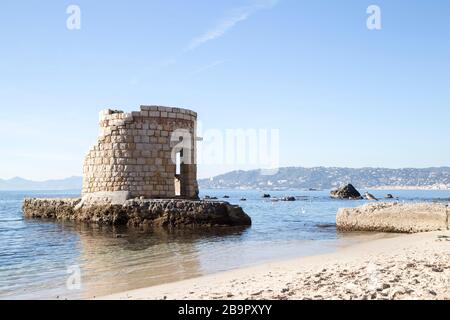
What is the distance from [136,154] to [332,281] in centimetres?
1340

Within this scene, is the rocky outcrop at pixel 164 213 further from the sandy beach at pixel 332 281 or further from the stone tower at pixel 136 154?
the sandy beach at pixel 332 281

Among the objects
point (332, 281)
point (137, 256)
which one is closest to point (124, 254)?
point (137, 256)

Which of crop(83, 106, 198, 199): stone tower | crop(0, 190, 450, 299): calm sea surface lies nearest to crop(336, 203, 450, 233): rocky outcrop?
crop(0, 190, 450, 299): calm sea surface

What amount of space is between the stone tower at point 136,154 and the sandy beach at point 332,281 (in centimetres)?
1067

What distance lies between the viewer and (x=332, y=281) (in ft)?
19.2

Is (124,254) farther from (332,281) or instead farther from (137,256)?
(332,281)

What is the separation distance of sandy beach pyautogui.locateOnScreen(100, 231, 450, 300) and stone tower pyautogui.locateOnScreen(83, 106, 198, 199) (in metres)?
10.7

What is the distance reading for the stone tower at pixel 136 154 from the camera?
1816 centimetres

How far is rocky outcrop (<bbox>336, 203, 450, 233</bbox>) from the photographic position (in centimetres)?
1326

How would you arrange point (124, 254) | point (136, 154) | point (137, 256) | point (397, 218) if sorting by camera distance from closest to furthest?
point (137, 256) < point (124, 254) < point (397, 218) < point (136, 154)

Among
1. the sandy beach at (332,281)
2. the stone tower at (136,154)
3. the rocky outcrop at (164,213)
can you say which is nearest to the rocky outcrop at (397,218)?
the rocky outcrop at (164,213)

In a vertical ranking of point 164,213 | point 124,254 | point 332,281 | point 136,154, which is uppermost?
point 136,154
